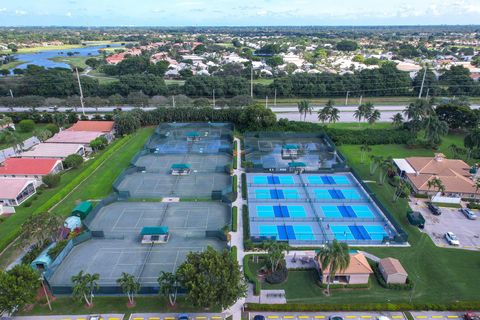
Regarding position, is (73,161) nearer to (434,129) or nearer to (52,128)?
(52,128)

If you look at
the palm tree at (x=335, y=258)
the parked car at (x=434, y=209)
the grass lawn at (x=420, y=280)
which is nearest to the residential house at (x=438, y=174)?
the parked car at (x=434, y=209)

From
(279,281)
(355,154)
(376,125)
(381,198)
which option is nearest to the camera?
(279,281)

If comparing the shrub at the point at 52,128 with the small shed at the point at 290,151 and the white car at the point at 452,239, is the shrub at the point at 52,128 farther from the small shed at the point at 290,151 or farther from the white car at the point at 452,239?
the white car at the point at 452,239

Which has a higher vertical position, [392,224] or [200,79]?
[200,79]

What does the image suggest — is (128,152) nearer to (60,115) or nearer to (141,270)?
(60,115)

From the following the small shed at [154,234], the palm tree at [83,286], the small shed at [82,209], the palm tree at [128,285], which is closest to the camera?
the palm tree at [83,286]

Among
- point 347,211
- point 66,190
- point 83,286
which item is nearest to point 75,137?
point 66,190

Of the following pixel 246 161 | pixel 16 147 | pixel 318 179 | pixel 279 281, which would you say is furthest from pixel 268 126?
pixel 16 147
